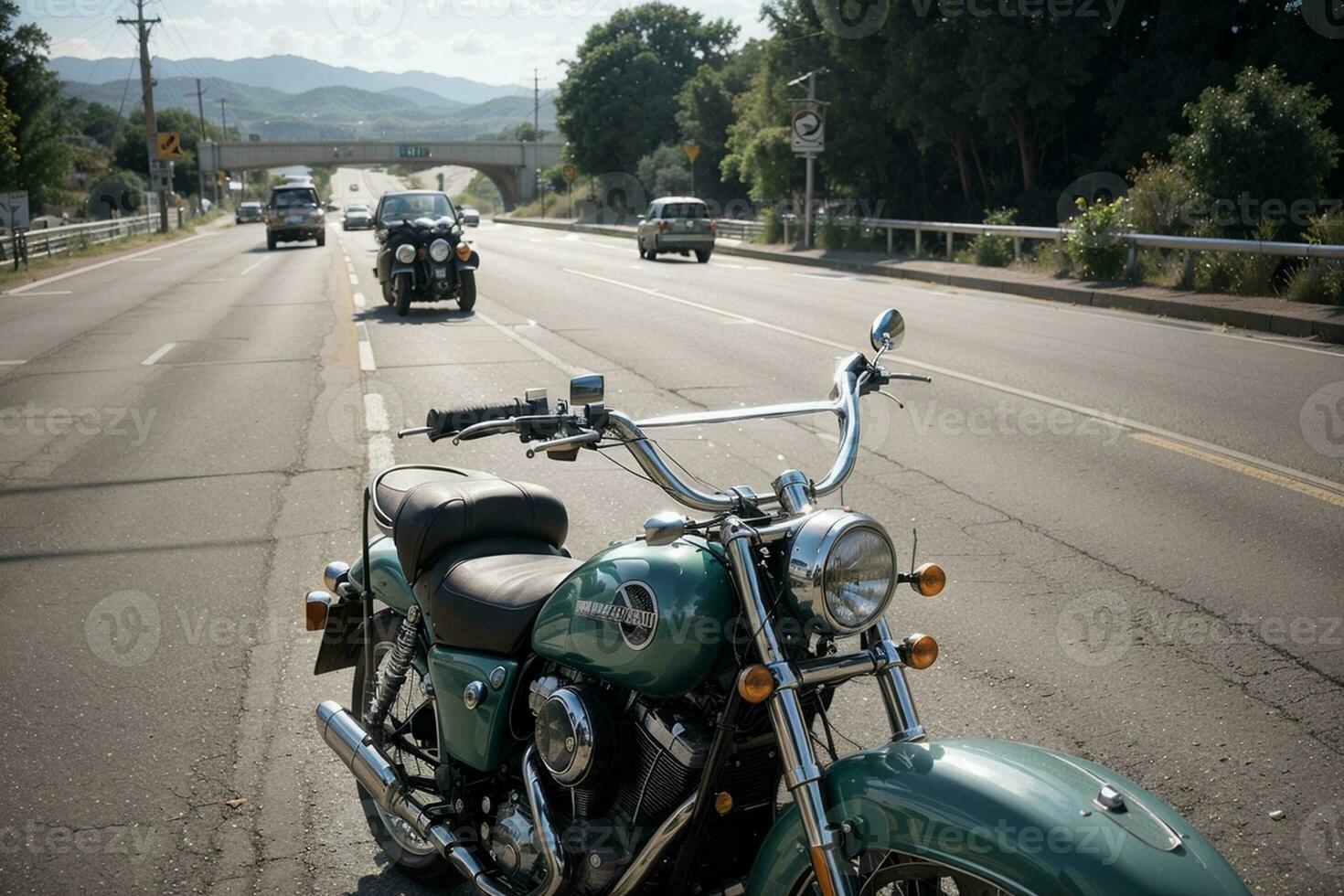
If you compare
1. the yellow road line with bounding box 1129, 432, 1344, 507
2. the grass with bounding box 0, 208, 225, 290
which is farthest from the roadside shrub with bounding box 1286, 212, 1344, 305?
the grass with bounding box 0, 208, 225, 290

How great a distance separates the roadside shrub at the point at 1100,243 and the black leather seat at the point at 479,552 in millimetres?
18948

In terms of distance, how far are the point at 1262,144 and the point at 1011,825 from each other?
19492mm

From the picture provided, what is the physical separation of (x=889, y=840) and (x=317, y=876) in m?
2.02

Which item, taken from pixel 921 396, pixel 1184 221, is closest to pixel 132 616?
pixel 921 396

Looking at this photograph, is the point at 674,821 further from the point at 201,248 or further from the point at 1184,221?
the point at 201,248

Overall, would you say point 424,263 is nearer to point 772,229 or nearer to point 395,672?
point 395,672

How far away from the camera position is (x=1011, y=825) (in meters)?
2.07

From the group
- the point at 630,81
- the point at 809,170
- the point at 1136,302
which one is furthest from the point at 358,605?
the point at 630,81

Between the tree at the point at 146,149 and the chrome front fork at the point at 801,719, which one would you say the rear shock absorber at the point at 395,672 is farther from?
the tree at the point at 146,149

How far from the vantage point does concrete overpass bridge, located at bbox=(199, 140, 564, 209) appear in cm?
11162

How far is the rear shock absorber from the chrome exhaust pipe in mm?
62

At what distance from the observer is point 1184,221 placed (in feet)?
66.2

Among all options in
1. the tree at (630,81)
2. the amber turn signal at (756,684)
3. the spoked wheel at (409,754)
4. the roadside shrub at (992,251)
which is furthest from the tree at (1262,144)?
the tree at (630,81)

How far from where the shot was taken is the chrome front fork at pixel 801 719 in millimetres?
2189
